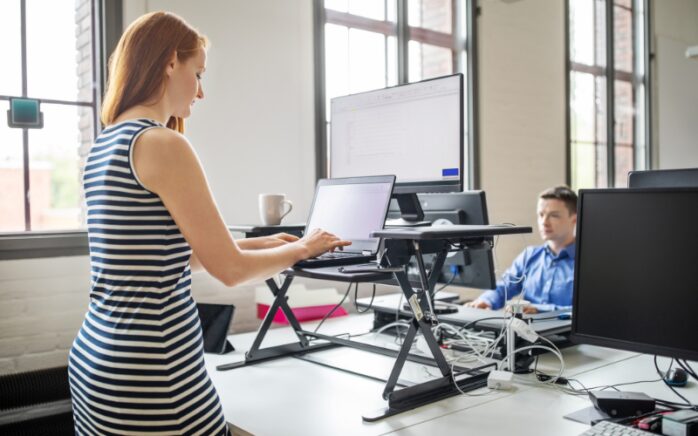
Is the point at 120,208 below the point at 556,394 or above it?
above

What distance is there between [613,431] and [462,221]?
2.76 feet

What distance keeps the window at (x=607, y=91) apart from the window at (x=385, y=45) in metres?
1.22

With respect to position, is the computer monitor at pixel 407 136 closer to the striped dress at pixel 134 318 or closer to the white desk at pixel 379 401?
the white desk at pixel 379 401

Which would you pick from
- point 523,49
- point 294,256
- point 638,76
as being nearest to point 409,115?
point 294,256

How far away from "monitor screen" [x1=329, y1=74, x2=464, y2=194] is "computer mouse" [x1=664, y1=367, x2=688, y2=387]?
26.6 inches

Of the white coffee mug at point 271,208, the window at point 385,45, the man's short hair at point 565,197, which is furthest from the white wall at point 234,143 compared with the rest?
the man's short hair at point 565,197

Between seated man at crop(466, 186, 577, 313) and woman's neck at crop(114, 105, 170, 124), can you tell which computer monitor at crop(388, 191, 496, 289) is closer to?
seated man at crop(466, 186, 577, 313)

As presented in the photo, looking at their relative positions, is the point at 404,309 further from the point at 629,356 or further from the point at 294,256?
the point at 294,256

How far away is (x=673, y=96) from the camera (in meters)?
5.65

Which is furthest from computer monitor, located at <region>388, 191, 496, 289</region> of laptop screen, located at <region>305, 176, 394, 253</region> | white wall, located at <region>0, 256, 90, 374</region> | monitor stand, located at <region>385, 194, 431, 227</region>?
white wall, located at <region>0, 256, 90, 374</region>

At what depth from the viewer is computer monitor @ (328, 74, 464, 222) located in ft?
5.35

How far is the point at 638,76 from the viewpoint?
18.2ft

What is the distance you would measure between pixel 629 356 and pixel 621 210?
0.67 m

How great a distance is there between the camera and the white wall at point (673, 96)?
Result: 5.60 metres
